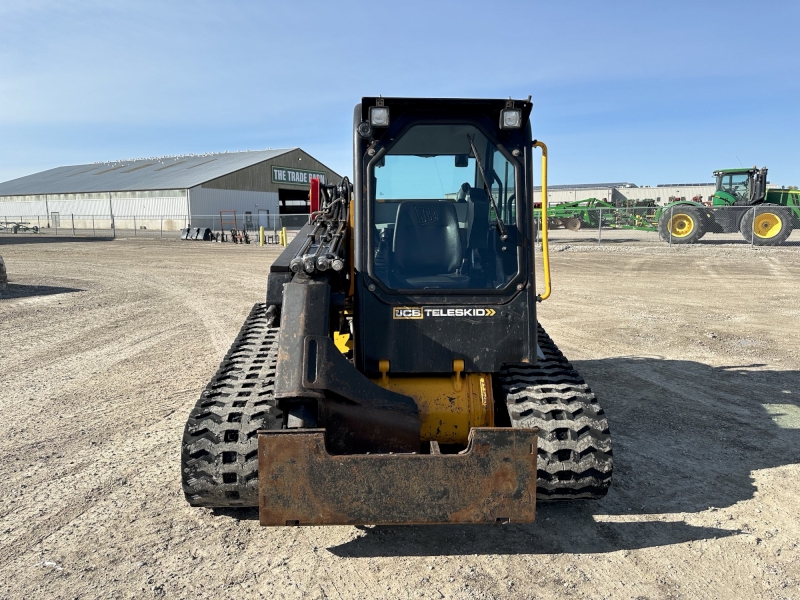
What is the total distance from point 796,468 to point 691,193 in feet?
214

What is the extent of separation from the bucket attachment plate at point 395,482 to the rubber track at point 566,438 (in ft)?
1.43

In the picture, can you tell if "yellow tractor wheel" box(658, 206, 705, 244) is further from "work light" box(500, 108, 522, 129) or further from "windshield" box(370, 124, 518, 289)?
"work light" box(500, 108, 522, 129)

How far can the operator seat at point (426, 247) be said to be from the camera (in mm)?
4250

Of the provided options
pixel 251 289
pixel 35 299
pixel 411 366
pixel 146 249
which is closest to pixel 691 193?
pixel 146 249

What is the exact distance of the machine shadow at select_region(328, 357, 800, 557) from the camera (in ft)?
12.8

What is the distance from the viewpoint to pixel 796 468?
4.99m

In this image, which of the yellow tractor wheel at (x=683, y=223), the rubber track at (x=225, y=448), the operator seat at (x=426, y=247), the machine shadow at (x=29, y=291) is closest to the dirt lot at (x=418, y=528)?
the rubber track at (x=225, y=448)

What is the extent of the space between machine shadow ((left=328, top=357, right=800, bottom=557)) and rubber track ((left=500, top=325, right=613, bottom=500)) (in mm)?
310

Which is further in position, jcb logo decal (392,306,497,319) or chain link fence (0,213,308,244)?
chain link fence (0,213,308,244)

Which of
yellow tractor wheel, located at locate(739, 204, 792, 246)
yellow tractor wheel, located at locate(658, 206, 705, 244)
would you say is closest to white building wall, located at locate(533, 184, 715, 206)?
yellow tractor wheel, located at locate(658, 206, 705, 244)

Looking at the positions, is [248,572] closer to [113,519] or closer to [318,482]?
[318,482]

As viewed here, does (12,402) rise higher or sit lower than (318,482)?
lower

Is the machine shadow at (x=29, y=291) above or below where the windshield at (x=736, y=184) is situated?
below

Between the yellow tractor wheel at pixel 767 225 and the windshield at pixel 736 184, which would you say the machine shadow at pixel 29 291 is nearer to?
the yellow tractor wheel at pixel 767 225
